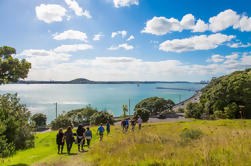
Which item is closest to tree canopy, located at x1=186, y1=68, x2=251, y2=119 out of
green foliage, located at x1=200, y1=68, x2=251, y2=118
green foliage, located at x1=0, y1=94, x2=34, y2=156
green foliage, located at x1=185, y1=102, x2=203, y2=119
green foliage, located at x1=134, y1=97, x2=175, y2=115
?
green foliage, located at x1=200, y1=68, x2=251, y2=118

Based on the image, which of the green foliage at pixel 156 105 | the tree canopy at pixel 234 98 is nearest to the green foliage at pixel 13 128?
the tree canopy at pixel 234 98

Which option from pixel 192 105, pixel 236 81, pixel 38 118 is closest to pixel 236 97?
pixel 236 81

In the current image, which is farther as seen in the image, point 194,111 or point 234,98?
point 194,111

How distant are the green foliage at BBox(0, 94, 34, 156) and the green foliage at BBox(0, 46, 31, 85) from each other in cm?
244

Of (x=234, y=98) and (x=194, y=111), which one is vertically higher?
(x=234, y=98)

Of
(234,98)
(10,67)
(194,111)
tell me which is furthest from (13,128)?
(194,111)

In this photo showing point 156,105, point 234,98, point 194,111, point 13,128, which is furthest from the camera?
point 156,105

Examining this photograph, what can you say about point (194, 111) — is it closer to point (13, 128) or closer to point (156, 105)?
point (156, 105)

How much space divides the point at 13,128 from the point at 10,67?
15.1 feet

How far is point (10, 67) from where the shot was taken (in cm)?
1262

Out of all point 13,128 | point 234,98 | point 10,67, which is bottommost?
point 13,128

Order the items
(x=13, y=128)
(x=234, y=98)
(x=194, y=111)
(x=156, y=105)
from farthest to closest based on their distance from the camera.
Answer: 1. (x=156, y=105)
2. (x=194, y=111)
3. (x=234, y=98)
4. (x=13, y=128)

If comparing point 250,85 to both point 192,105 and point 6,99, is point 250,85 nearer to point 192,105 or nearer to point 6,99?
point 192,105

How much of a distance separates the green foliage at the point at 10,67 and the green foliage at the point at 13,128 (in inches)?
95.9
